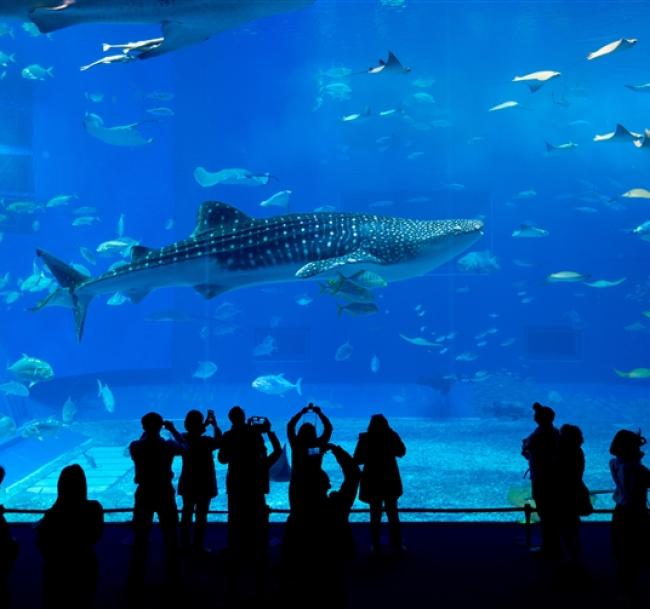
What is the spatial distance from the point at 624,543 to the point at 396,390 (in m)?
21.7

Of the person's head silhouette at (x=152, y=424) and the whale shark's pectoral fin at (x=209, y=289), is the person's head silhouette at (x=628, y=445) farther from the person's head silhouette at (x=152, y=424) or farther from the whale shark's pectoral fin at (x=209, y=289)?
the whale shark's pectoral fin at (x=209, y=289)

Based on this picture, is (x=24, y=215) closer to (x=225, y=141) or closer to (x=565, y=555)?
(x=225, y=141)

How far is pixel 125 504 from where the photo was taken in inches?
311

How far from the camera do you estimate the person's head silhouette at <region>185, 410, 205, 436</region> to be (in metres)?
3.74

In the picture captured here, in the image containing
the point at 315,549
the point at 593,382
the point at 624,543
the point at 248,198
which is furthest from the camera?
the point at 248,198

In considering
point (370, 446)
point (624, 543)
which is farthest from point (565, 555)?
point (370, 446)

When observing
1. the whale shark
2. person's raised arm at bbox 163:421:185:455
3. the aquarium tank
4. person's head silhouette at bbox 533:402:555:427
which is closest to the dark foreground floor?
person's raised arm at bbox 163:421:185:455

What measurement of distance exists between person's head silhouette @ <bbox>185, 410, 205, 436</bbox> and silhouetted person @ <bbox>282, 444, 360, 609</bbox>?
1442mm

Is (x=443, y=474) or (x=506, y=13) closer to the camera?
(x=443, y=474)

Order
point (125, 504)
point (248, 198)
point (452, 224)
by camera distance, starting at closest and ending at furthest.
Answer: point (452, 224) < point (125, 504) < point (248, 198)

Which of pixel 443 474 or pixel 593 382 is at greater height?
pixel 593 382

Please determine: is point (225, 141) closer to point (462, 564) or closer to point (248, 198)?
point (248, 198)

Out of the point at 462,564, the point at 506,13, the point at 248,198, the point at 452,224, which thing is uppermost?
the point at 506,13

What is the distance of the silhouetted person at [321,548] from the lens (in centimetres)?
238
